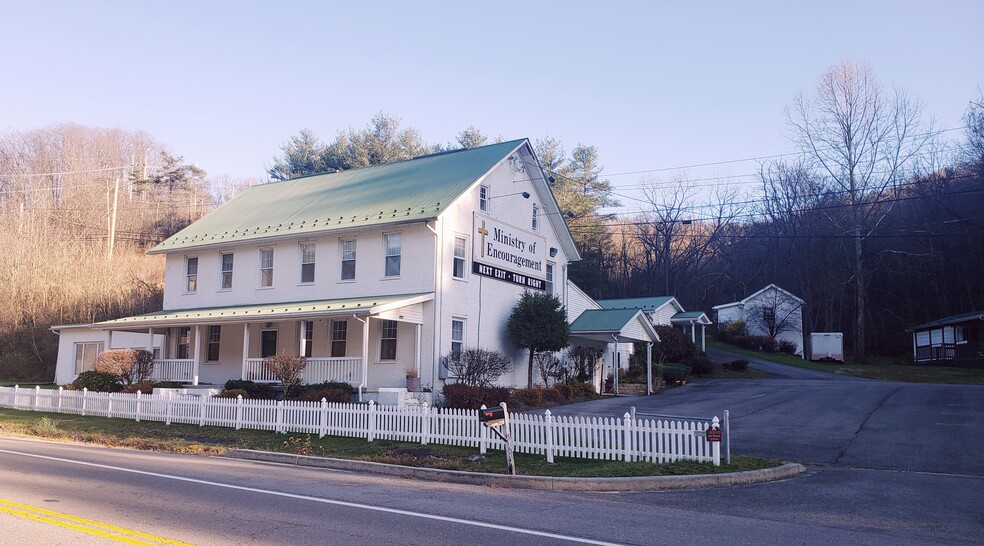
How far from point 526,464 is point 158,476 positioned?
20.9ft

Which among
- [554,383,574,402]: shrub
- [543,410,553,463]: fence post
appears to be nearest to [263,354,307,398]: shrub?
[554,383,574,402]: shrub

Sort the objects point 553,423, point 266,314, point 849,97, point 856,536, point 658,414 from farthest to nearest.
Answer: point 849,97 → point 266,314 → point 658,414 → point 553,423 → point 856,536

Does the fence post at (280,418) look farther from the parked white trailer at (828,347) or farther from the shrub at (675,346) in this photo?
the parked white trailer at (828,347)

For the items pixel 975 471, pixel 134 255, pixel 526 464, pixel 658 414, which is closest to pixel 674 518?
pixel 526 464

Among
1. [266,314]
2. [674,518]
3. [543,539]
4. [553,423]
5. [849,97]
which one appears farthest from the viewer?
[849,97]

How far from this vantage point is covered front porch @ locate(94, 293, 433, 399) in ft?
82.8

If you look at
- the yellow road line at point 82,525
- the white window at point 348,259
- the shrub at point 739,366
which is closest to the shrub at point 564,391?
the white window at point 348,259

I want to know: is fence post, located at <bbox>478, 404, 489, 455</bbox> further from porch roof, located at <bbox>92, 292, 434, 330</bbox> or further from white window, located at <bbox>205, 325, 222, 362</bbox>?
white window, located at <bbox>205, 325, 222, 362</bbox>

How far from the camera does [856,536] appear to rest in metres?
8.74

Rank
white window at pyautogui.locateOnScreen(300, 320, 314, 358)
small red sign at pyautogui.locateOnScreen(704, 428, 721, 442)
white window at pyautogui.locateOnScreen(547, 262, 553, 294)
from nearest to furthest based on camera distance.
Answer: small red sign at pyautogui.locateOnScreen(704, 428, 721, 442), white window at pyautogui.locateOnScreen(300, 320, 314, 358), white window at pyautogui.locateOnScreen(547, 262, 553, 294)

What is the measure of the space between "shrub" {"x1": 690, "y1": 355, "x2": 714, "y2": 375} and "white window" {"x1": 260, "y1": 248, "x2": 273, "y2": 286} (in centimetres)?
2300

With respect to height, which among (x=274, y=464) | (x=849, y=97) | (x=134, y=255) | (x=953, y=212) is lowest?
(x=274, y=464)

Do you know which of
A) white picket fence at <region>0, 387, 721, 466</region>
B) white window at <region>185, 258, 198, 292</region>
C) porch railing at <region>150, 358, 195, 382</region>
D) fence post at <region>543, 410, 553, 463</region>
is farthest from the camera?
white window at <region>185, 258, 198, 292</region>

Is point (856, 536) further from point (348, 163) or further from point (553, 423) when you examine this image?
point (348, 163)
